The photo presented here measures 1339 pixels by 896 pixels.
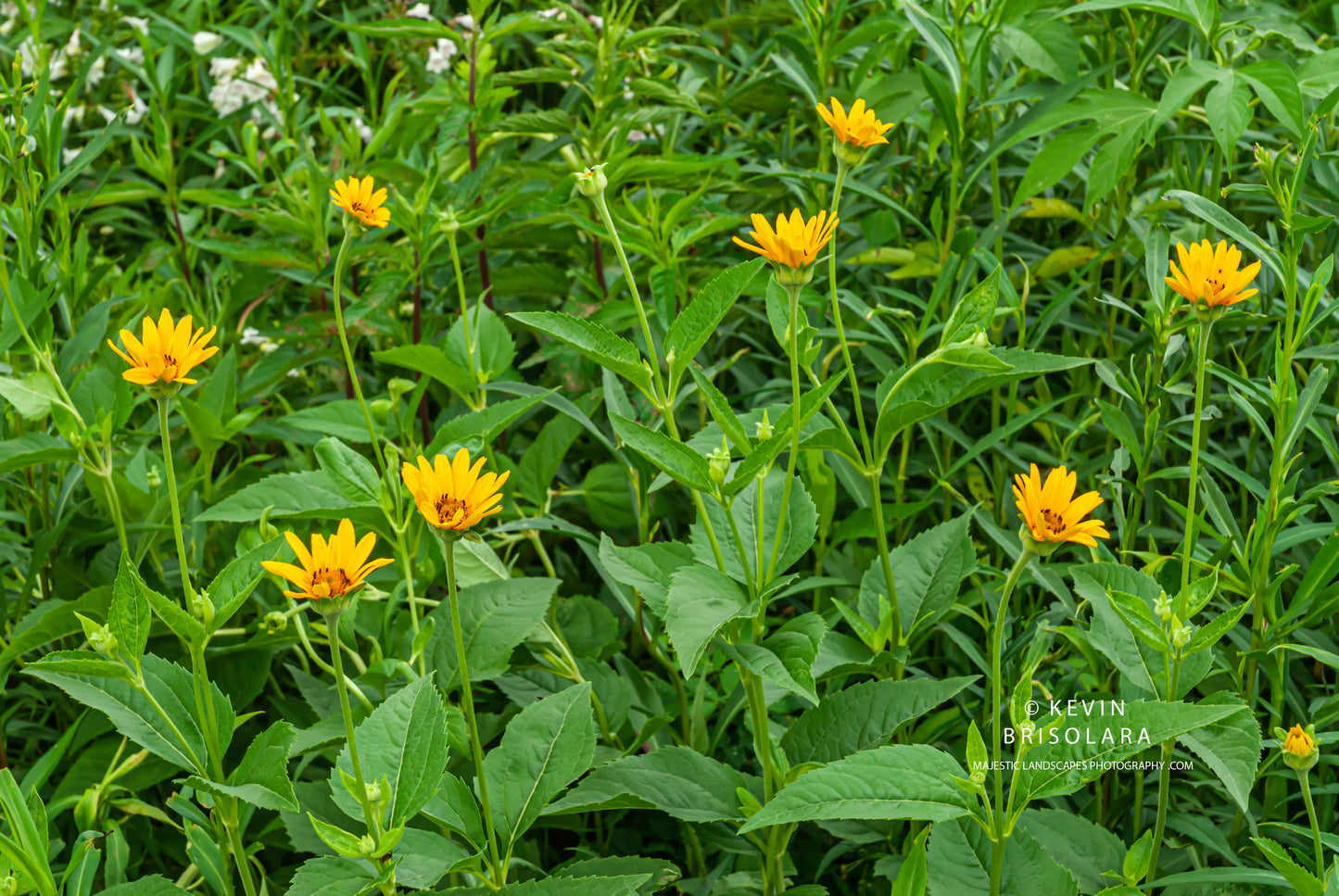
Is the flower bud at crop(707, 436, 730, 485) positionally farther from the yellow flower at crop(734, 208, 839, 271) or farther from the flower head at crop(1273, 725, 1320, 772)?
the flower head at crop(1273, 725, 1320, 772)

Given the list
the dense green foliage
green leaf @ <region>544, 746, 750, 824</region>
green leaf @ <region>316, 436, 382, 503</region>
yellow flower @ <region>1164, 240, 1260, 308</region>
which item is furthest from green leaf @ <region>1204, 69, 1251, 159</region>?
green leaf @ <region>316, 436, 382, 503</region>

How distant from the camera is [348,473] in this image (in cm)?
94

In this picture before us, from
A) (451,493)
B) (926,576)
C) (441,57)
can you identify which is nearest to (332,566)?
(451,493)

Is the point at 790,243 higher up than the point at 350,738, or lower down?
higher up

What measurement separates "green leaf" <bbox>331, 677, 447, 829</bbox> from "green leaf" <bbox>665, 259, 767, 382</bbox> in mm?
297

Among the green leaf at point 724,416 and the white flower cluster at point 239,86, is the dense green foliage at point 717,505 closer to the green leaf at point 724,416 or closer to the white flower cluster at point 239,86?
the green leaf at point 724,416

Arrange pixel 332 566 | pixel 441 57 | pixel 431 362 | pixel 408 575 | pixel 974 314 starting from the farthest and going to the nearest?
pixel 441 57 < pixel 431 362 < pixel 408 575 < pixel 974 314 < pixel 332 566

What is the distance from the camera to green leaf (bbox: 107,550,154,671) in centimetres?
75

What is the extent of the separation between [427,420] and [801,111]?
71 cm

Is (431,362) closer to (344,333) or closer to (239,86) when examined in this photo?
(344,333)

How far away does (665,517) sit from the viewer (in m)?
1.32

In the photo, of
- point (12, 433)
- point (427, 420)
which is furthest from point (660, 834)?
point (12, 433)

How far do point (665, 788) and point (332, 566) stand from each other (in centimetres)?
34

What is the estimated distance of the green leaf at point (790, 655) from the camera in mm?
738
